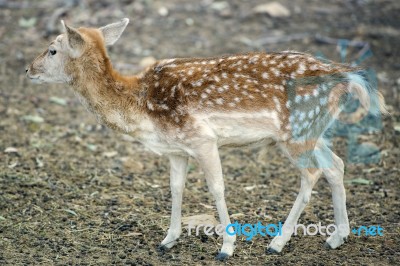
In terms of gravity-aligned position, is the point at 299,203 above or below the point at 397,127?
above

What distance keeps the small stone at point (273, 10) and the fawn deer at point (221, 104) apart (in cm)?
642

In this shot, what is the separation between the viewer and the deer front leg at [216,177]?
5233 mm

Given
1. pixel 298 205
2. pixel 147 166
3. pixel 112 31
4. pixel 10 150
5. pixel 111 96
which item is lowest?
pixel 147 166

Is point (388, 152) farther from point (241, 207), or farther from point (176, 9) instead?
point (176, 9)

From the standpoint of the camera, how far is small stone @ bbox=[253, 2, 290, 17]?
11875 mm

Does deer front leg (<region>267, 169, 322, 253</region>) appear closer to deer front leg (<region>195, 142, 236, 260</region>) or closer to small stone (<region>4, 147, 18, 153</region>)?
deer front leg (<region>195, 142, 236, 260</region>)

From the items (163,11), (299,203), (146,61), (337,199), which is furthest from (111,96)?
(163,11)

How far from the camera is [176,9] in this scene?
1206cm

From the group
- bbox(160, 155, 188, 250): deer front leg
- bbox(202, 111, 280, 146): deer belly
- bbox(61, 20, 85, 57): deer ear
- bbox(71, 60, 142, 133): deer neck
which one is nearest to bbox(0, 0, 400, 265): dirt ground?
bbox(160, 155, 188, 250): deer front leg

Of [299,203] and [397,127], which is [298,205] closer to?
[299,203]

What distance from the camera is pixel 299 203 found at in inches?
216

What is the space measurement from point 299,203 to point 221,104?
1.00 m

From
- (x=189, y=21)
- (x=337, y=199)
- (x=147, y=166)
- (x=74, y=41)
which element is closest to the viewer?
(x=74, y=41)

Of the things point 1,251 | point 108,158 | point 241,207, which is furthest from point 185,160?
point 108,158
